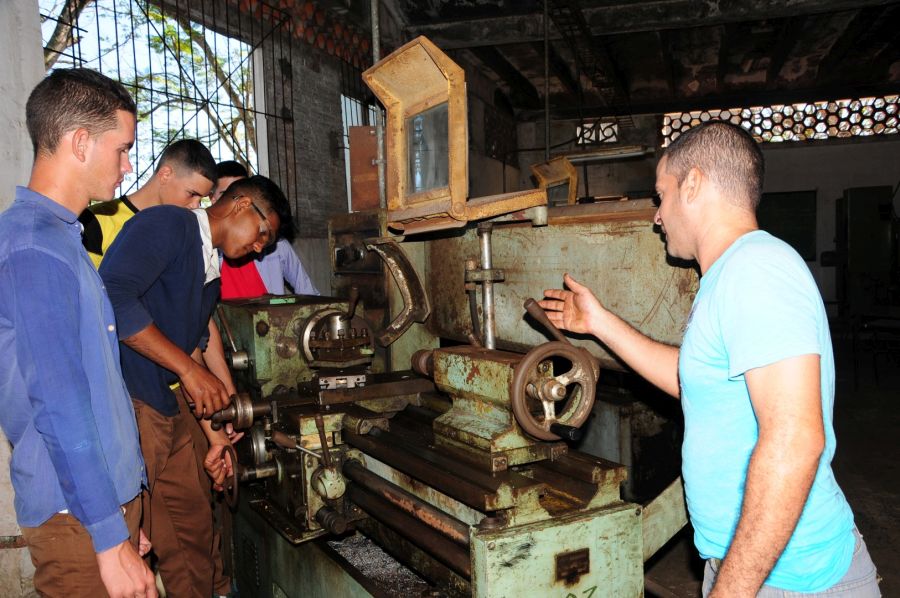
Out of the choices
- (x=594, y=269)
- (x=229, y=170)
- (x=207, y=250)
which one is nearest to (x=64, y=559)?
(x=207, y=250)

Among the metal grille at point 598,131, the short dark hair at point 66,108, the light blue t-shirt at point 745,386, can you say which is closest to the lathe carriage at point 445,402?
the light blue t-shirt at point 745,386

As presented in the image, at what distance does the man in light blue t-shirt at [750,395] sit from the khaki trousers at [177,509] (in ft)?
4.63

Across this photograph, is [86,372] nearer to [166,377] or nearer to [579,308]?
[166,377]

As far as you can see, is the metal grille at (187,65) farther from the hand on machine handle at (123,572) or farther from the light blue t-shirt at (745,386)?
the light blue t-shirt at (745,386)

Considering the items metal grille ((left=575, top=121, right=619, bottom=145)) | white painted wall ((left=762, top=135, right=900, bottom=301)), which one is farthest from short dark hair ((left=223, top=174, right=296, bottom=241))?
white painted wall ((left=762, top=135, right=900, bottom=301))

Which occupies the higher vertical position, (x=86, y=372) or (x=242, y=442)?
(x=86, y=372)

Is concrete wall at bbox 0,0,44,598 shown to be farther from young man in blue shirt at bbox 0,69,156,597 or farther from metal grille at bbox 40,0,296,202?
young man in blue shirt at bbox 0,69,156,597

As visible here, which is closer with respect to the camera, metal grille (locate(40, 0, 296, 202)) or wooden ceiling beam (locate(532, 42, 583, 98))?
metal grille (locate(40, 0, 296, 202))

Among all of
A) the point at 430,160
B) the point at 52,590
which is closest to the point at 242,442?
the point at 52,590

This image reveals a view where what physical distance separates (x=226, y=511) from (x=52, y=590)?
1.13 m

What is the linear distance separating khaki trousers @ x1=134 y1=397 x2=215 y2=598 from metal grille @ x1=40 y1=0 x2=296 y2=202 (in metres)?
1.99

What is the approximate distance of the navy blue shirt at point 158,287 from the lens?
5.25 ft

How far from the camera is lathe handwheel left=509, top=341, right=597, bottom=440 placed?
1199 millimetres

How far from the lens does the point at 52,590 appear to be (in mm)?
1223
